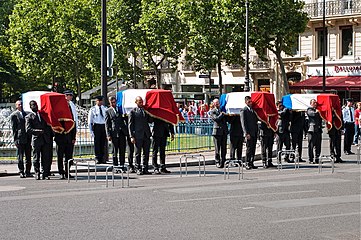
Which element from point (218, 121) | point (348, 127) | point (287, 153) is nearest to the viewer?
point (218, 121)

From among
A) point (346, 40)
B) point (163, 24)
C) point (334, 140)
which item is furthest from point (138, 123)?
point (346, 40)

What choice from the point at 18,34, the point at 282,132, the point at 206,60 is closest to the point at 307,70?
the point at 206,60

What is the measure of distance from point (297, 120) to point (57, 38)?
36.6 meters

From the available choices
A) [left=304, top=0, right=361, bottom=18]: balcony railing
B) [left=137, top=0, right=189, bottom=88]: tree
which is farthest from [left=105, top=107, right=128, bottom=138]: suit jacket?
[left=304, top=0, right=361, bottom=18]: balcony railing

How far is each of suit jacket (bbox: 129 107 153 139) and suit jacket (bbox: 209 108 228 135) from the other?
8.72 feet

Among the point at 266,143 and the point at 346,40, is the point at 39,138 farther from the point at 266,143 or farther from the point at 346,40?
the point at 346,40

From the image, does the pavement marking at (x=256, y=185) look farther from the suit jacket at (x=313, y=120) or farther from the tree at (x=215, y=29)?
the tree at (x=215, y=29)

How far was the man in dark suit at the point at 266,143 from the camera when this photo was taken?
2042 cm

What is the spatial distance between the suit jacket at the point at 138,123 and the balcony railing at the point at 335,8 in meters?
32.5

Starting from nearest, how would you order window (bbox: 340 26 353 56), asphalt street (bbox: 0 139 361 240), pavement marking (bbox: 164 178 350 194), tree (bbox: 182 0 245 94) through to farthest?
asphalt street (bbox: 0 139 361 240) → pavement marking (bbox: 164 178 350 194) → tree (bbox: 182 0 245 94) → window (bbox: 340 26 353 56)

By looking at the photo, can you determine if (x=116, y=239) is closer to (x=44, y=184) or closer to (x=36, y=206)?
(x=36, y=206)

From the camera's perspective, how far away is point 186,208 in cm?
1223

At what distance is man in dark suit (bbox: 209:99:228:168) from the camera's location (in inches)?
802

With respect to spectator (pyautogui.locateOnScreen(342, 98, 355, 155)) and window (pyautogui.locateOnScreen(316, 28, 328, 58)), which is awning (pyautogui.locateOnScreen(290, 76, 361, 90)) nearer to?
window (pyautogui.locateOnScreen(316, 28, 328, 58))
